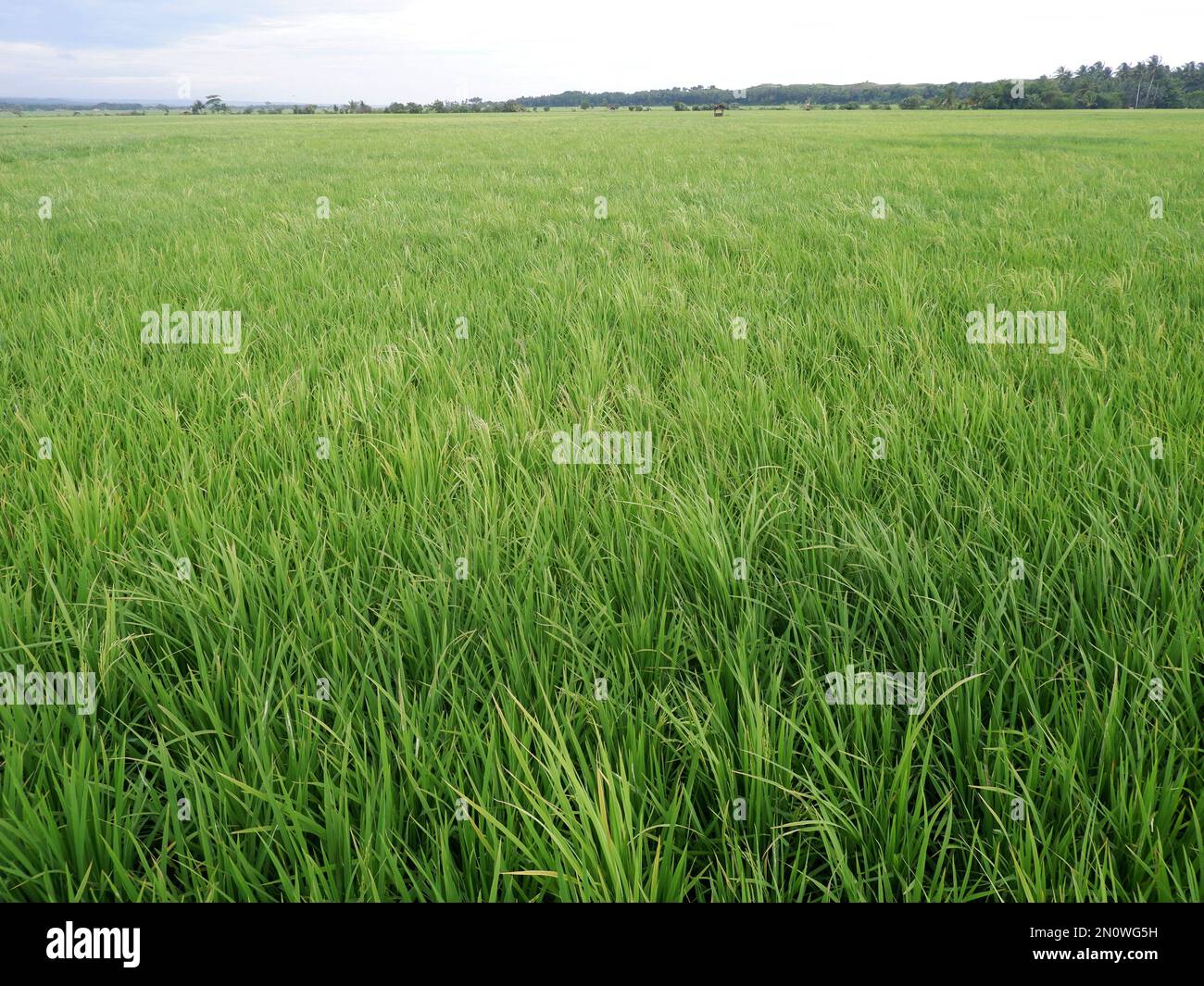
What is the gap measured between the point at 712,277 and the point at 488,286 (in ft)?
4.31

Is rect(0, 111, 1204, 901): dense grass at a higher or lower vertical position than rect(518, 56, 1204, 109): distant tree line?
lower

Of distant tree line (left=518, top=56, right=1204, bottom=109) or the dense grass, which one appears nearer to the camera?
the dense grass

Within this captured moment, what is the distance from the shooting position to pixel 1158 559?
1.42 meters

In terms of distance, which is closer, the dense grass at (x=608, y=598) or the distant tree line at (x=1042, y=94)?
the dense grass at (x=608, y=598)

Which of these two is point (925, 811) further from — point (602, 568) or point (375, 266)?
point (375, 266)

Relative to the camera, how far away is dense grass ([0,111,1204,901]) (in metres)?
0.95

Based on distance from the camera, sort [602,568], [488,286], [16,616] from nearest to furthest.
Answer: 1. [16,616]
2. [602,568]
3. [488,286]

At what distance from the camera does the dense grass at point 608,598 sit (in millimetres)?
954

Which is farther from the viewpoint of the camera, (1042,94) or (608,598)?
(1042,94)

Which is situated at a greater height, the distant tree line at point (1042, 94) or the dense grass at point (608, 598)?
the distant tree line at point (1042, 94)

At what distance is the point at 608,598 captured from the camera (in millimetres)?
1374
